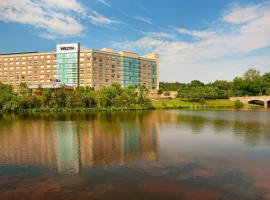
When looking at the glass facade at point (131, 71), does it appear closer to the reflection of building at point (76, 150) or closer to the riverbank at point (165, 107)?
the riverbank at point (165, 107)

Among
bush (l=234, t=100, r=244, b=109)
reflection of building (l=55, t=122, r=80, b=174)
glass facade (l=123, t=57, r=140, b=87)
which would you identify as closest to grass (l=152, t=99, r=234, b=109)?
bush (l=234, t=100, r=244, b=109)

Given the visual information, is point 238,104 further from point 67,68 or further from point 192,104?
point 67,68

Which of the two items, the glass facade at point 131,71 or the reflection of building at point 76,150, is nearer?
the reflection of building at point 76,150

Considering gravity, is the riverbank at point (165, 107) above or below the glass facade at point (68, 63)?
below

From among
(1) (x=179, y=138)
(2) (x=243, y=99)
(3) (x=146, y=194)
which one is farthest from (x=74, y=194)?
(2) (x=243, y=99)

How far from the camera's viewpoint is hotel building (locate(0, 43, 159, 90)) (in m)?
167

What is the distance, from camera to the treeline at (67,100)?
376 ft

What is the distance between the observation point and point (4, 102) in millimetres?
113062

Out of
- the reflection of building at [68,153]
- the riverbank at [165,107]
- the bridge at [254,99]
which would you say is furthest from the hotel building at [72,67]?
the reflection of building at [68,153]

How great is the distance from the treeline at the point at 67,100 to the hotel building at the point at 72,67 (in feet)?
122

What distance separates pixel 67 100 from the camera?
120000mm

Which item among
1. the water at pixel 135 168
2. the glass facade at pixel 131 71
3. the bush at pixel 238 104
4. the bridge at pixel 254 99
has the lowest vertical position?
the water at pixel 135 168

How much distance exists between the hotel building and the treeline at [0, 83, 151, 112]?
37094 millimetres

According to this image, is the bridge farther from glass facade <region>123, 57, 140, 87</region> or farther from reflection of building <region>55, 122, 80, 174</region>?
reflection of building <region>55, 122, 80, 174</region>
